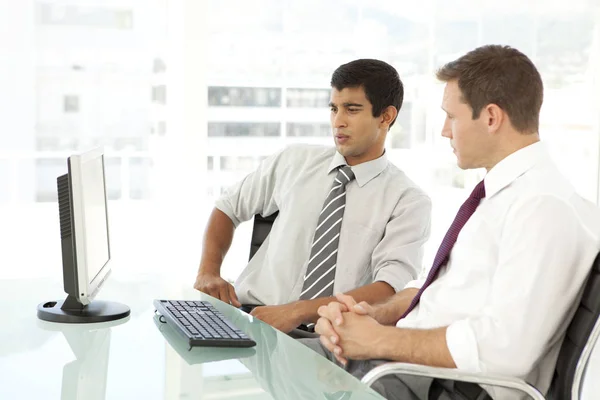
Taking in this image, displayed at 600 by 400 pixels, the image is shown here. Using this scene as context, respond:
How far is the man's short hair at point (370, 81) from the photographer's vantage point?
104 inches

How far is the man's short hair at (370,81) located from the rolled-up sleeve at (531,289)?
1062 millimetres

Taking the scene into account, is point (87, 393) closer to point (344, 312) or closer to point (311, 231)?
point (344, 312)

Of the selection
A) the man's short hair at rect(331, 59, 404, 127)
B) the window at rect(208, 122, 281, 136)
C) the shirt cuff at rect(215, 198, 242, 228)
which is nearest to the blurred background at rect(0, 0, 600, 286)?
the window at rect(208, 122, 281, 136)

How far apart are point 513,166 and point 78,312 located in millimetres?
1078

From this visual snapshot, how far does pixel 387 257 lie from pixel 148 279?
0.73 meters

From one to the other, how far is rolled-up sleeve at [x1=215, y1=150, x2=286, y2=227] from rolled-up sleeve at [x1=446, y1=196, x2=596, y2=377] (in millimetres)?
1243

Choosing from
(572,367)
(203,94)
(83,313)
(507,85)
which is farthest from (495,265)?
(203,94)

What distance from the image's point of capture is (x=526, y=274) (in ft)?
5.32

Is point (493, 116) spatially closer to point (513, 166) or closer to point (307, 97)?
point (513, 166)

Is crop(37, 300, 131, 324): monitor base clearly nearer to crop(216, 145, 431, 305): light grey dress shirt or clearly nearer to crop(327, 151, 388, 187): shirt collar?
crop(216, 145, 431, 305): light grey dress shirt

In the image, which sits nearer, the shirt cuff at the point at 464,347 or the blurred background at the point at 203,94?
the shirt cuff at the point at 464,347

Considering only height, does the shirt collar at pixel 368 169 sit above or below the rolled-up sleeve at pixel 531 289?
above

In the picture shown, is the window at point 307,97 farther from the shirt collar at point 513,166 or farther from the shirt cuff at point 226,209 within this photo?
the shirt collar at point 513,166

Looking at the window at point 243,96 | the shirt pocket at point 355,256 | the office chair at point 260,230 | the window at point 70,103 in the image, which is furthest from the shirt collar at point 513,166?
the window at point 70,103
